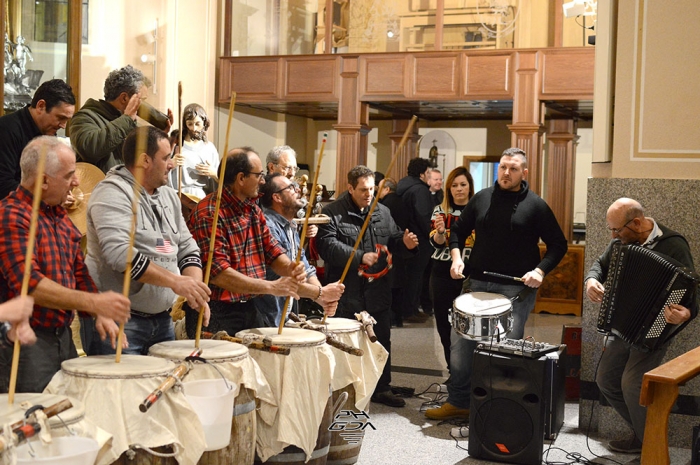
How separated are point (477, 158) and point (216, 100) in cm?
427

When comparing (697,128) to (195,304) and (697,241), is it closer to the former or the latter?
(697,241)

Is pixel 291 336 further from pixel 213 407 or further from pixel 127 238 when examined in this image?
pixel 127 238

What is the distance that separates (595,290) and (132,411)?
2729 mm

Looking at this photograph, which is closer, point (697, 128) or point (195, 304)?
point (195, 304)

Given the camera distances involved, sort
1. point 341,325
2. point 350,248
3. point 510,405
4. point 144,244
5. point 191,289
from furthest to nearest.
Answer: point 350,248 < point 510,405 < point 341,325 < point 144,244 < point 191,289

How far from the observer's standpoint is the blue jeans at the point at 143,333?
3.20m

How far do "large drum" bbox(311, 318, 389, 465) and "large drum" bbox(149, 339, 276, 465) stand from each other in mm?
708

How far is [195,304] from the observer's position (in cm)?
305

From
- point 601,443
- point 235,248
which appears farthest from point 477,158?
point 235,248

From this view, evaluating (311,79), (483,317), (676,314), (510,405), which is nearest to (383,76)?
(311,79)

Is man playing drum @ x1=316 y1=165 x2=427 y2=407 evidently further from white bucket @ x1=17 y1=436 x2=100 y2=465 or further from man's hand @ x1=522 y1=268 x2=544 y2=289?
white bucket @ x1=17 y1=436 x2=100 y2=465

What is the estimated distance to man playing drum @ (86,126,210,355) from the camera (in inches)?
120

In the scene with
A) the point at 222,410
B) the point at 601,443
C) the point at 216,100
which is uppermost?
the point at 216,100

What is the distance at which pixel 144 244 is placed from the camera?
322cm
